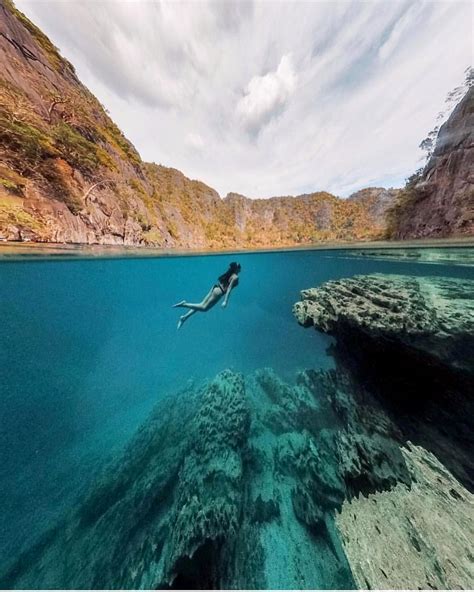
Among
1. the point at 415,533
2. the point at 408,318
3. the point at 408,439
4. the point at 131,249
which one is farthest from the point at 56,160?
the point at 415,533

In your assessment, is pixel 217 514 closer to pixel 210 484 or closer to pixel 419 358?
pixel 210 484

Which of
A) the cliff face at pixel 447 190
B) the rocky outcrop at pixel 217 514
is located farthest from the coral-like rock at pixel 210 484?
the cliff face at pixel 447 190

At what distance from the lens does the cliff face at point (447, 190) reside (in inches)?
514

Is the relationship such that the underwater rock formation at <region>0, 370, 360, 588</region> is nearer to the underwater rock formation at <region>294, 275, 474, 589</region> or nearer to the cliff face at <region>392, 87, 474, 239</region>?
the underwater rock formation at <region>294, 275, 474, 589</region>

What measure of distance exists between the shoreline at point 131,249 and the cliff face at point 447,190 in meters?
2.14

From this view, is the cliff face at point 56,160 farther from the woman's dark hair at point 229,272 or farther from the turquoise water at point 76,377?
the woman's dark hair at point 229,272

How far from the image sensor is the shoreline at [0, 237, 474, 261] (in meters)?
10.4

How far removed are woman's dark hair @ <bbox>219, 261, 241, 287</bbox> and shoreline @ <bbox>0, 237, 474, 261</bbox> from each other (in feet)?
31.8

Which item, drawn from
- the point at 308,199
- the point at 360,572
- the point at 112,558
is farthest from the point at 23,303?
the point at 308,199

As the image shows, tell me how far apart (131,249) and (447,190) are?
78.5ft

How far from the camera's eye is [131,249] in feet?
56.4

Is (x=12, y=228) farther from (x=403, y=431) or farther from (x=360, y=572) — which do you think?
(x=403, y=431)

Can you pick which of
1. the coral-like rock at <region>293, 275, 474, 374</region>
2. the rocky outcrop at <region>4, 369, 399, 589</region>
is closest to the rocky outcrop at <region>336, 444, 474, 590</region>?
the rocky outcrop at <region>4, 369, 399, 589</region>

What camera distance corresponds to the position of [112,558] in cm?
497
